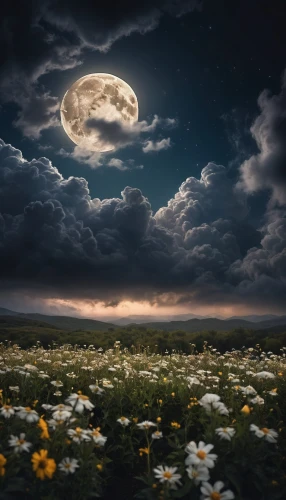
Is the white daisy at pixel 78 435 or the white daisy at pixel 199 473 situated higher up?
the white daisy at pixel 78 435

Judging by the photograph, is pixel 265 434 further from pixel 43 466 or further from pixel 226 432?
pixel 43 466

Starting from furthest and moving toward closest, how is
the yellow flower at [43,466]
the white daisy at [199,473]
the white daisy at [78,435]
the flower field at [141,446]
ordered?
the white daisy at [78,435] < the flower field at [141,446] < the white daisy at [199,473] < the yellow flower at [43,466]

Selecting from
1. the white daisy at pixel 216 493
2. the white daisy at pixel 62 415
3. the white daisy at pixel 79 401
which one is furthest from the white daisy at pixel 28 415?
the white daisy at pixel 216 493

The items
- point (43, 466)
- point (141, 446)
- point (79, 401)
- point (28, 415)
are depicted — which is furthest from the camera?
point (141, 446)

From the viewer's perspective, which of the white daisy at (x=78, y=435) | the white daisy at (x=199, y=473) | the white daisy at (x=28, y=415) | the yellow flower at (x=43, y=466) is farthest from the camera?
the white daisy at (x=28, y=415)

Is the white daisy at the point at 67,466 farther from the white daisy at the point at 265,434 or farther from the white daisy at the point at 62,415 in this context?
the white daisy at the point at 265,434

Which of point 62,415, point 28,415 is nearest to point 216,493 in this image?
point 62,415

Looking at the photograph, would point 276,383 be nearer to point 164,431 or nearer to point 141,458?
point 164,431

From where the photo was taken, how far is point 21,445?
107 inches

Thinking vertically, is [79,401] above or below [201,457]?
above

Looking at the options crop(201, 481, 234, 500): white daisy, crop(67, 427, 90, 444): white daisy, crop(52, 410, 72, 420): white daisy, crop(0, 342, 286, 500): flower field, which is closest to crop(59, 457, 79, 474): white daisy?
crop(0, 342, 286, 500): flower field

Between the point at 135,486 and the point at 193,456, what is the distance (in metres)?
1.87

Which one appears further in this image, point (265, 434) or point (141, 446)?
point (141, 446)

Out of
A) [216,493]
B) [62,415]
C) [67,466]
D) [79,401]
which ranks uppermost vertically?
[79,401]
